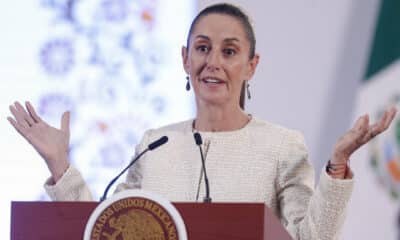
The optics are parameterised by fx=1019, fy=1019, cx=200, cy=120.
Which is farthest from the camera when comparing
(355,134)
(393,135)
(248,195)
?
(393,135)

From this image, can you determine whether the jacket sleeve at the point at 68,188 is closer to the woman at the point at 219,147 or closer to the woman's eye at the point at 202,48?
the woman at the point at 219,147

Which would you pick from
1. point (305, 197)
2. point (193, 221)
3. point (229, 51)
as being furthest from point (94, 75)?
point (193, 221)

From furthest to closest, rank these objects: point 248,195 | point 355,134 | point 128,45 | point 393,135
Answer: point 128,45, point 393,135, point 248,195, point 355,134

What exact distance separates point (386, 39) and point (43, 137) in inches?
70.5

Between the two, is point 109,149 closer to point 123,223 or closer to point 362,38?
point 362,38

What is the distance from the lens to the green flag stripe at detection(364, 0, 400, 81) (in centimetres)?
395

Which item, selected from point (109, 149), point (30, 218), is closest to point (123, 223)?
point (30, 218)

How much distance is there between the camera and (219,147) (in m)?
2.85

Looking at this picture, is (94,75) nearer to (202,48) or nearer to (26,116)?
(202,48)

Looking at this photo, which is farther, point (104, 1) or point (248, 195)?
point (104, 1)

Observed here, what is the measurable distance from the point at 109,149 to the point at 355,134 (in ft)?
5.86

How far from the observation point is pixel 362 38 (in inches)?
159

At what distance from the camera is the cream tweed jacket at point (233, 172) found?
8.86ft

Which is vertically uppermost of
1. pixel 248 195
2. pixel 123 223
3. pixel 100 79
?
pixel 100 79
